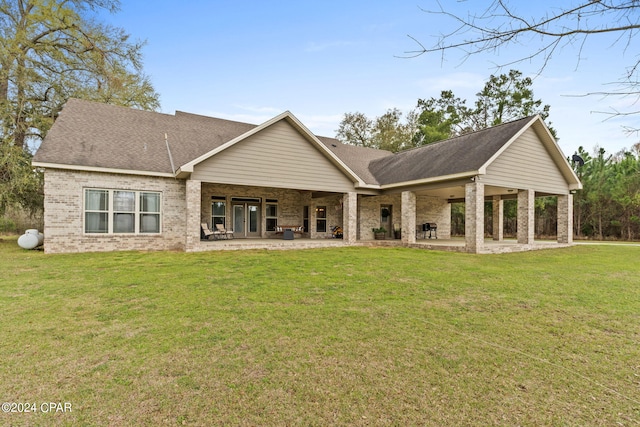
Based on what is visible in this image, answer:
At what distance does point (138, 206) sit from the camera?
478 inches

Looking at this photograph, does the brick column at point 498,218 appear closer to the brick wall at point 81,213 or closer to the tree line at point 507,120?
the tree line at point 507,120

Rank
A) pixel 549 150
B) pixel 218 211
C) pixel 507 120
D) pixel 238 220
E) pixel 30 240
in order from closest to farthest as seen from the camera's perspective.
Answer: pixel 30 240 → pixel 549 150 → pixel 218 211 → pixel 238 220 → pixel 507 120

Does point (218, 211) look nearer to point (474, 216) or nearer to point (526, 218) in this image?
point (474, 216)

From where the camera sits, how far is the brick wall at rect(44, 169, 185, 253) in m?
10.8

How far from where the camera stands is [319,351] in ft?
11.1

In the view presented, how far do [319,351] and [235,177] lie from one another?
10.1m

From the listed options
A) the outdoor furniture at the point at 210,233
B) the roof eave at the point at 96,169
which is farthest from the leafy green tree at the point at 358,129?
the roof eave at the point at 96,169

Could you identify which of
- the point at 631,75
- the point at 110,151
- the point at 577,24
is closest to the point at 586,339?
the point at 631,75

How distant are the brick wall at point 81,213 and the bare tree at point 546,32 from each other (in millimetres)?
12091

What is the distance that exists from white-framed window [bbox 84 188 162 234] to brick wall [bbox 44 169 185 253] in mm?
171

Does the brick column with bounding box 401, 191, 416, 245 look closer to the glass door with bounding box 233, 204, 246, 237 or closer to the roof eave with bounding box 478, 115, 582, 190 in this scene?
the roof eave with bounding box 478, 115, 582, 190

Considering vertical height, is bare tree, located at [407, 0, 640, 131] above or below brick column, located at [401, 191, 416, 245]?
above

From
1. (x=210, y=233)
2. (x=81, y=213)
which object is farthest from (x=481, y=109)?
(x=81, y=213)

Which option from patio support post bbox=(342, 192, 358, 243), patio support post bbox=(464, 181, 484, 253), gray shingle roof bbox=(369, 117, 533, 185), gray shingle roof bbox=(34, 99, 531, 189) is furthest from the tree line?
patio support post bbox=(342, 192, 358, 243)
